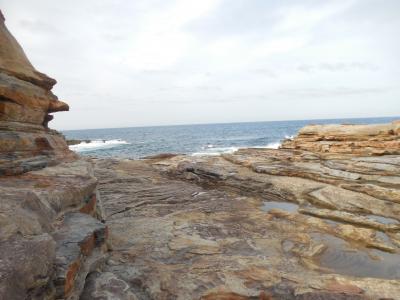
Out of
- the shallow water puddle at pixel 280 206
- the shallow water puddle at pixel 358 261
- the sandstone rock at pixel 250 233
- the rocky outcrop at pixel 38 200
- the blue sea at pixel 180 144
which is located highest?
the rocky outcrop at pixel 38 200

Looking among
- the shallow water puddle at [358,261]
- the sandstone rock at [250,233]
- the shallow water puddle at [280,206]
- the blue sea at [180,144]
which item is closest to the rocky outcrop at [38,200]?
the sandstone rock at [250,233]

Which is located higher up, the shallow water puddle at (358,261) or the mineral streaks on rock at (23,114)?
the mineral streaks on rock at (23,114)

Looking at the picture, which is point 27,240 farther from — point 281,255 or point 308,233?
Result: point 308,233

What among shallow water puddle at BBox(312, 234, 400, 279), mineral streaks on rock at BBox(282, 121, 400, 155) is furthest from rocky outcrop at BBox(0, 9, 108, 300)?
mineral streaks on rock at BBox(282, 121, 400, 155)

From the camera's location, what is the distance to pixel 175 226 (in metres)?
10.6

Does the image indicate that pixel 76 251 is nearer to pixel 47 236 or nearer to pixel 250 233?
pixel 47 236

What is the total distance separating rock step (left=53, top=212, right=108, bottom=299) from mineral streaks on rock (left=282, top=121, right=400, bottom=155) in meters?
20.4

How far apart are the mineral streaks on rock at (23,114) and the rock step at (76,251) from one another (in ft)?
9.04

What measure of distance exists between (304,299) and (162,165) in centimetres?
1632

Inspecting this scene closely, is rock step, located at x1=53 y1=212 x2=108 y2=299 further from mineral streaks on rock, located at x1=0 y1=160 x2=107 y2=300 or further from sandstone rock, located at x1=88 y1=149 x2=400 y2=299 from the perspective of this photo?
sandstone rock, located at x1=88 y1=149 x2=400 y2=299

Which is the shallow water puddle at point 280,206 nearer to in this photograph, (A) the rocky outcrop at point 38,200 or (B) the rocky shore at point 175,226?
(B) the rocky shore at point 175,226

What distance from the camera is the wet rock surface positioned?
670cm

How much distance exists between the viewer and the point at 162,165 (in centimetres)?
2161

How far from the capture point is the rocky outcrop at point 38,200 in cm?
452
